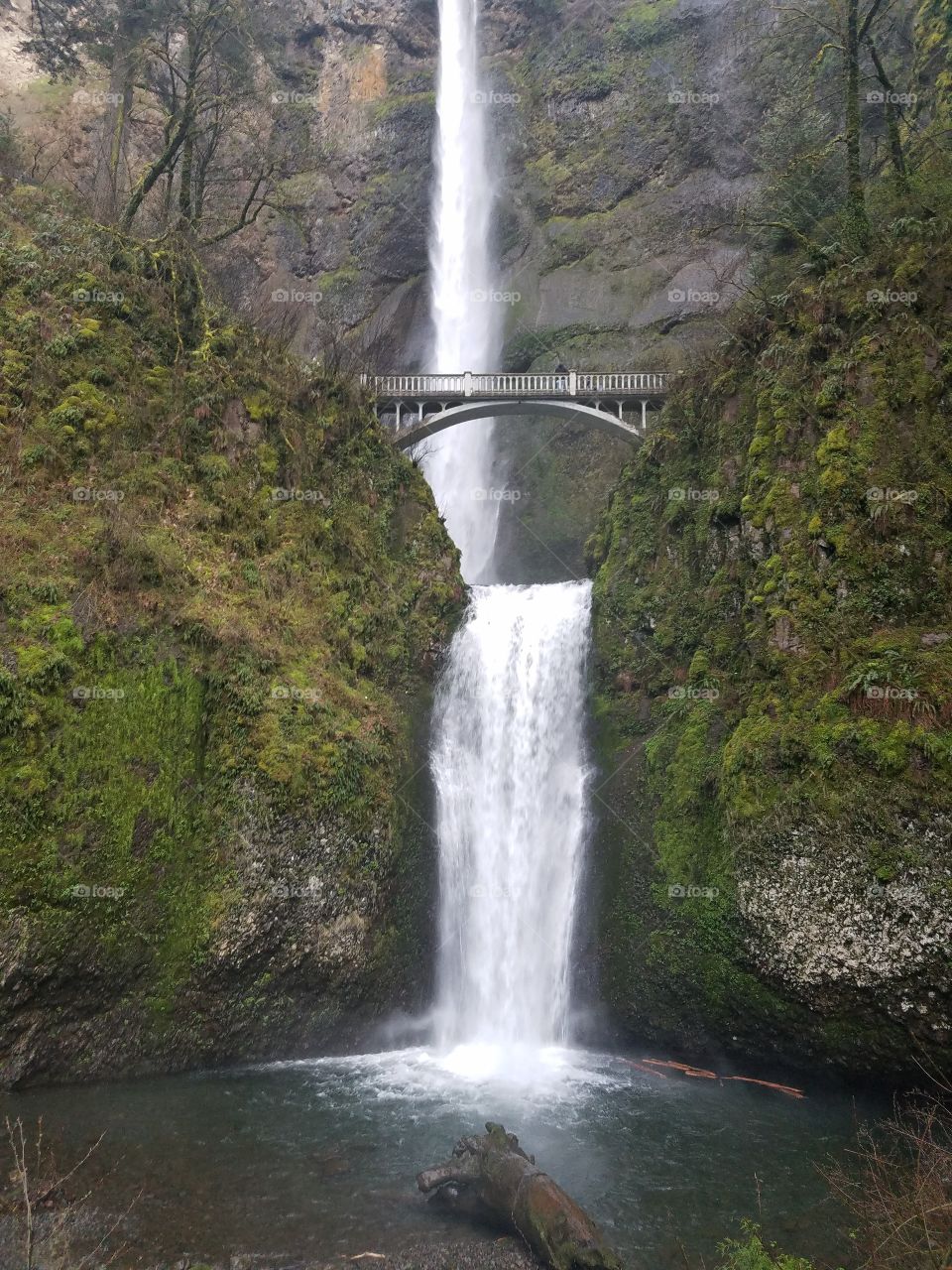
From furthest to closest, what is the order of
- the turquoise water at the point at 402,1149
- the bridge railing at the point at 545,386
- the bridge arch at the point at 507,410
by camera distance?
1. the bridge arch at the point at 507,410
2. the bridge railing at the point at 545,386
3. the turquoise water at the point at 402,1149

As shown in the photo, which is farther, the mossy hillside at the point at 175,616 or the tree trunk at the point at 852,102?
the tree trunk at the point at 852,102

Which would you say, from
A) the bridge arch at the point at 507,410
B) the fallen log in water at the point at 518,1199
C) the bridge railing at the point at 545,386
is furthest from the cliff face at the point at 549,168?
the fallen log in water at the point at 518,1199

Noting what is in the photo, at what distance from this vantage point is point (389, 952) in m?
14.0

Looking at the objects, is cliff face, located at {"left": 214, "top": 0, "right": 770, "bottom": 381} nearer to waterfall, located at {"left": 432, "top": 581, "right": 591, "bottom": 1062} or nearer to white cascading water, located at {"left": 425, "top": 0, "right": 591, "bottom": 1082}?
white cascading water, located at {"left": 425, "top": 0, "right": 591, "bottom": 1082}

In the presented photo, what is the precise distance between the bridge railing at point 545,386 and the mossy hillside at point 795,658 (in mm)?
8031

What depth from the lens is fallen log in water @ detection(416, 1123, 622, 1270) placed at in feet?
25.2

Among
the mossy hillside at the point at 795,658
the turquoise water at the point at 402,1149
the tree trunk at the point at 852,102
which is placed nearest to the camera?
the turquoise water at the point at 402,1149

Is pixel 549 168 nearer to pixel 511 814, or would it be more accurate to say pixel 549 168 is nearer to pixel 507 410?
pixel 507 410

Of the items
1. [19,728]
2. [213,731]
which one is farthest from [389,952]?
[19,728]

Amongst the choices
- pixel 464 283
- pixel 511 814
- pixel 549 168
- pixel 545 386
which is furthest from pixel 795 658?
pixel 549 168

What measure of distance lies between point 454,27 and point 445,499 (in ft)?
86.9

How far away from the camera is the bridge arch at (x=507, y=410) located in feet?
85.5

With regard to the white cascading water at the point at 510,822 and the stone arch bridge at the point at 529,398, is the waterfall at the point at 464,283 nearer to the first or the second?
the stone arch bridge at the point at 529,398

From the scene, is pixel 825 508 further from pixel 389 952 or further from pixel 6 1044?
pixel 6 1044
